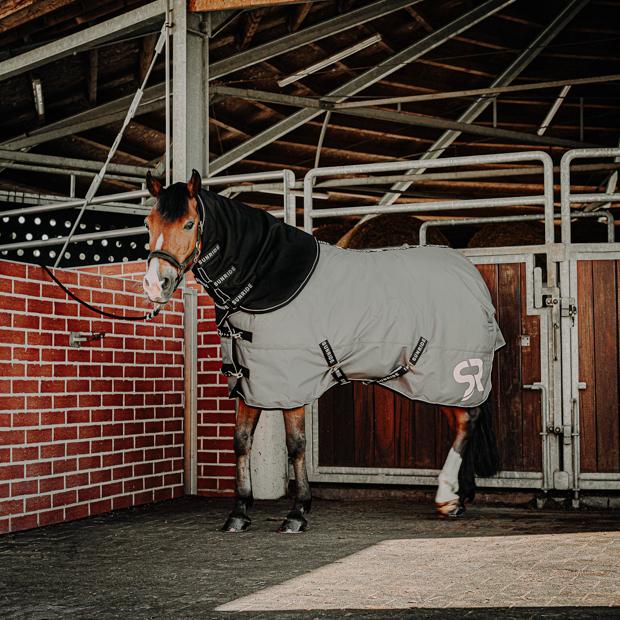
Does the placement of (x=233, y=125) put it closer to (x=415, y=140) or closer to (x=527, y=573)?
(x=415, y=140)

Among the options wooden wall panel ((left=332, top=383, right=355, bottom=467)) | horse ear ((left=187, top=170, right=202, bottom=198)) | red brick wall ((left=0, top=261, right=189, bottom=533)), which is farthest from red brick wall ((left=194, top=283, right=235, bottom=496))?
horse ear ((left=187, top=170, right=202, bottom=198))

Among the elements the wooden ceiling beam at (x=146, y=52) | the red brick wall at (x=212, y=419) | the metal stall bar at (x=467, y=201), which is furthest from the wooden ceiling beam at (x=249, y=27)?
the red brick wall at (x=212, y=419)

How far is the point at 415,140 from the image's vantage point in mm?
11422

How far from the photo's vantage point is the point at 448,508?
4336 millimetres

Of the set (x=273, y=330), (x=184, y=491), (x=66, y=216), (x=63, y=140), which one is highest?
(x=63, y=140)

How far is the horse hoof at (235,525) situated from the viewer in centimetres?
397

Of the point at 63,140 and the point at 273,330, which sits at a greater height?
the point at 63,140

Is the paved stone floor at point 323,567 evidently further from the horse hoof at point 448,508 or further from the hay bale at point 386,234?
the hay bale at point 386,234

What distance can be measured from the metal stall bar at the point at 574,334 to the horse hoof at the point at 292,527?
1808 mm

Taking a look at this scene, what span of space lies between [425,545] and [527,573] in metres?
0.71

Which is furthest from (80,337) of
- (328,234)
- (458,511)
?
(328,234)

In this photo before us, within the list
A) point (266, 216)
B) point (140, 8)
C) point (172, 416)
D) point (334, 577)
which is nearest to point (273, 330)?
point (266, 216)

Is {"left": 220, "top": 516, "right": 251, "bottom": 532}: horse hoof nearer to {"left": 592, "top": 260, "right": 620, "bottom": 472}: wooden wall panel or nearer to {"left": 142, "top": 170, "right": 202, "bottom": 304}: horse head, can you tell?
{"left": 142, "top": 170, "right": 202, "bottom": 304}: horse head

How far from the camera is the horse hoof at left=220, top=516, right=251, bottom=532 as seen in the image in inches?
156
